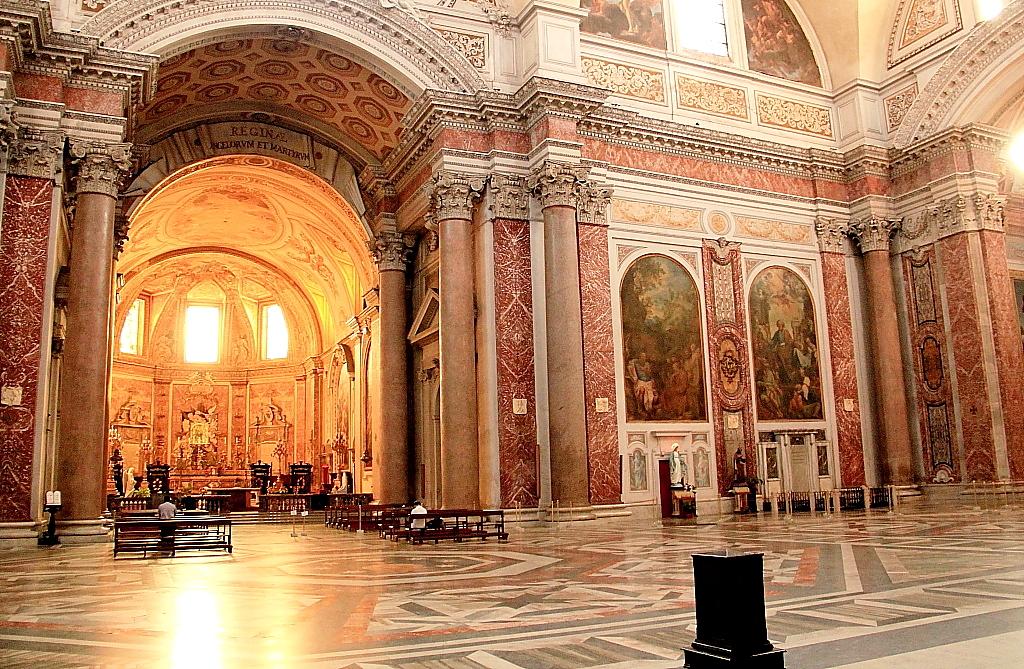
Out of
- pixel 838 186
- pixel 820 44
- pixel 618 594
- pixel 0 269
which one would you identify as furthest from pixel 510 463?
pixel 820 44

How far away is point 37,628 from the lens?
5641 millimetres

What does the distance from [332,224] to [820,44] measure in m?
14.5

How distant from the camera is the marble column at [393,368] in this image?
21.6 metres

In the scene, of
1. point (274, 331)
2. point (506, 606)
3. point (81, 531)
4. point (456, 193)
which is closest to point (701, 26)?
point (456, 193)

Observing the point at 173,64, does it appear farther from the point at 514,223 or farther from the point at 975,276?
the point at 975,276

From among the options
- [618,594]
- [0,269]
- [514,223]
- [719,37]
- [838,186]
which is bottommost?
[618,594]

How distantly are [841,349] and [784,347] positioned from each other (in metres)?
1.80

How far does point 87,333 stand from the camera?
15.1m

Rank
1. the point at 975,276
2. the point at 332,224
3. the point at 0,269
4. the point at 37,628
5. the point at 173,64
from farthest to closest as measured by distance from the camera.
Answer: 1. the point at 332,224
2. the point at 975,276
3. the point at 173,64
4. the point at 0,269
5. the point at 37,628

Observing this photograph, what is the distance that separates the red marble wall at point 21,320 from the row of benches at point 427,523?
5771 millimetres

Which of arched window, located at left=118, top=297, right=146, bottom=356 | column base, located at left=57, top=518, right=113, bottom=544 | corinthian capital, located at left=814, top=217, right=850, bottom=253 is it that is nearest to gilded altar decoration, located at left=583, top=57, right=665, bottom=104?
corinthian capital, located at left=814, top=217, right=850, bottom=253

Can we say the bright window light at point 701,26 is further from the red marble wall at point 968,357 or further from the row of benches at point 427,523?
the row of benches at point 427,523

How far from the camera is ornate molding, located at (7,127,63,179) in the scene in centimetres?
1461

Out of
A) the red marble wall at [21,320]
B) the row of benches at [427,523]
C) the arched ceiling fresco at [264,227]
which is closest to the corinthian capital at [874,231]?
the row of benches at [427,523]
